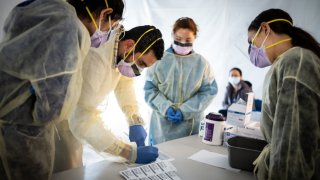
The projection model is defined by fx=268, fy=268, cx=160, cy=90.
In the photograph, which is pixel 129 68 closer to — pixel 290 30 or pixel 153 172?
pixel 153 172

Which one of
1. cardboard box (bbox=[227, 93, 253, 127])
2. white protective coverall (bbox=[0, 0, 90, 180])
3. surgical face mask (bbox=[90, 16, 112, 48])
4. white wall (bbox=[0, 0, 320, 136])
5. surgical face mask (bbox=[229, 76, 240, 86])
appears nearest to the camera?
white protective coverall (bbox=[0, 0, 90, 180])

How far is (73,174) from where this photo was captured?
1232mm

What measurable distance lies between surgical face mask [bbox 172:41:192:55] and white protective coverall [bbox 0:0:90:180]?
4.15 ft

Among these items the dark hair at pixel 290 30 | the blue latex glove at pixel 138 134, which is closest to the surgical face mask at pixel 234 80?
the blue latex glove at pixel 138 134

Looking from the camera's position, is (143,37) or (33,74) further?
(143,37)

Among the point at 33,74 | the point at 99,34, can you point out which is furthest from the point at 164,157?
the point at 33,74

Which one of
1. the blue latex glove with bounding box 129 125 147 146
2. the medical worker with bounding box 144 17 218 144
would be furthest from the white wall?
the blue latex glove with bounding box 129 125 147 146

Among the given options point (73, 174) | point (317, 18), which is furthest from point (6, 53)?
point (317, 18)

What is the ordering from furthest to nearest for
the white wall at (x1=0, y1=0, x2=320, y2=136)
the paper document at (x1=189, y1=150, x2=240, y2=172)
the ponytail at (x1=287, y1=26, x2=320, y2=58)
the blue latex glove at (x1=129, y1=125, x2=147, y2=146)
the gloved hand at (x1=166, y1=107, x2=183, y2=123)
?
Result: the white wall at (x1=0, y1=0, x2=320, y2=136), the gloved hand at (x1=166, y1=107, x2=183, y2=123), the blue latex glove at (x1=129, y1=125, x2=147, y2=146), the paper document at (x1=189, y1=150, x2=240, y2=172), the ponytail at (x1=287, y1=26, x2=320, y2=58)

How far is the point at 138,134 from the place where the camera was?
168 centimetres

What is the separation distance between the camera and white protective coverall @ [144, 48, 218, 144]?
2197 mm

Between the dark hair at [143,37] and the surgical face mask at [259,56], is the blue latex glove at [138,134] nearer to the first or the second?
the dark hair at [143,37]

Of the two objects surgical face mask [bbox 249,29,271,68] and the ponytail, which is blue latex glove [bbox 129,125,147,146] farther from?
the ponytail

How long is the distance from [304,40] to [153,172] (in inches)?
35.7
